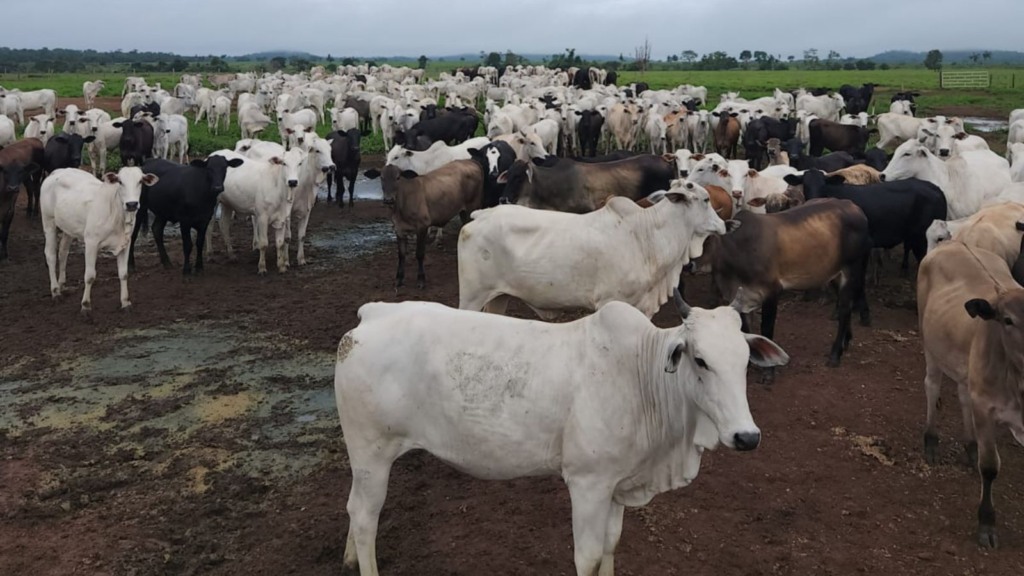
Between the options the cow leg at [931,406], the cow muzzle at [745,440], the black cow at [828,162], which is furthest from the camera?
the black cow at [828,162]

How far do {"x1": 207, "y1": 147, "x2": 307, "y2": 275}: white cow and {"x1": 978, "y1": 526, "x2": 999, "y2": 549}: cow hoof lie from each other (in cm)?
1010

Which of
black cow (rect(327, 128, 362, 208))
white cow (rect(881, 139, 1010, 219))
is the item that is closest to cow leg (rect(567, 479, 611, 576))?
white cow (rect(881, 139, 1010, 219))

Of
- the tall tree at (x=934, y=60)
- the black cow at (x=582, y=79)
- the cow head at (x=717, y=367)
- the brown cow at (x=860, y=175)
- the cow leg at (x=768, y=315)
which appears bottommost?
the cow leg at (x=768, y=315)

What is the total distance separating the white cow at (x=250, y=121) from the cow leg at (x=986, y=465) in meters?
24.6

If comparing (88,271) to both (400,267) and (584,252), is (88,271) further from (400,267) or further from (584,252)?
(584,252)

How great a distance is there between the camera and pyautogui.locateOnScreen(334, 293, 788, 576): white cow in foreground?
14.5 ft

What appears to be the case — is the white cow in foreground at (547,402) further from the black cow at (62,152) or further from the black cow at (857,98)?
the black cow at (857,98)

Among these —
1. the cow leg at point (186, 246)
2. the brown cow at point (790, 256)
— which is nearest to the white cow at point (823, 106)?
the brown cow at point (790, 256)

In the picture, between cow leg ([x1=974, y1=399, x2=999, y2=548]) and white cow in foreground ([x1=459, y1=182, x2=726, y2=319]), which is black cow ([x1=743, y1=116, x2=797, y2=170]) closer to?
white cow in foreground ([x1=459, y1=182, x2=726, y2=319])

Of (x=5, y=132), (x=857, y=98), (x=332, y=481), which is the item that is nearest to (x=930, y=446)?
(x=332, y=481)

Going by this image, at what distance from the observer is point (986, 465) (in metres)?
5.60

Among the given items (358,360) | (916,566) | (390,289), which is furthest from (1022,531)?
(390,289)

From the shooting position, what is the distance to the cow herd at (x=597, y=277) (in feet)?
14.7

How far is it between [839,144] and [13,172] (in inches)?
709
